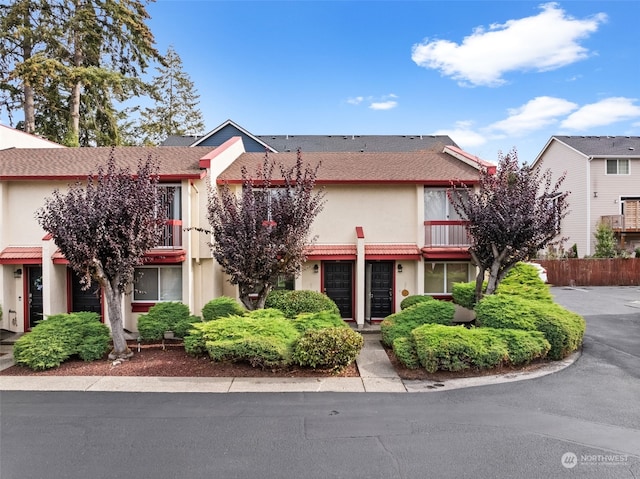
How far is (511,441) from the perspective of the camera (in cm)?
559

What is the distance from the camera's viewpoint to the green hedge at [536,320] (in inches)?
361

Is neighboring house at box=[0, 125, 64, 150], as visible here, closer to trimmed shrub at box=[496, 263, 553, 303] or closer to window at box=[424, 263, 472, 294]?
window at box=[424, 263, 472, 294]

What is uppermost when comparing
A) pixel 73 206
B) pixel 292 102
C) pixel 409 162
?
pixel 292 102

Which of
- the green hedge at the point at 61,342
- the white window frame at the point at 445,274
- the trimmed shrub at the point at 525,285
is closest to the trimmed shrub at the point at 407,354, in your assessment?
the trimmed shrub at the point at 525,285

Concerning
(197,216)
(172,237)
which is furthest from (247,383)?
(197,216)

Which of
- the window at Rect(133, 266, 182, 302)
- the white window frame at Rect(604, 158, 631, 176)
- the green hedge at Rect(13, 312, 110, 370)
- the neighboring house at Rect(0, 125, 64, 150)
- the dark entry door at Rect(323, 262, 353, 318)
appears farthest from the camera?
the white window frame at Rect(604, 158, 631, 176)

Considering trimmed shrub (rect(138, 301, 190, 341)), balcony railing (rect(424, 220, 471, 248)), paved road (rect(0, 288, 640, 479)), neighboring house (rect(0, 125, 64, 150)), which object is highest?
neighboring house (rect(0, 125, 64, 150))

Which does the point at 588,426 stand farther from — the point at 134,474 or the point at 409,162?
the point at 409,162

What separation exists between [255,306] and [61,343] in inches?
187

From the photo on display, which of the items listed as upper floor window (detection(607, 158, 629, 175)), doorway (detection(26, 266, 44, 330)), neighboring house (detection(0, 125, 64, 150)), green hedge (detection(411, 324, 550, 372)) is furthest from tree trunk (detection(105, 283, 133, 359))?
A: upper floor window (detection(607, 158, 629, 175))

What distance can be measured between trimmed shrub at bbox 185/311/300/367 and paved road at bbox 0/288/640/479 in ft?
4.03

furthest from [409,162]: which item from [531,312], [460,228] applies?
[531,312]

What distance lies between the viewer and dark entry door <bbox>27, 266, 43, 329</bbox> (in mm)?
12977

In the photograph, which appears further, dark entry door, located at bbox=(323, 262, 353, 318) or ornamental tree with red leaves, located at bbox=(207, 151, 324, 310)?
dark entry door, located at bbox=(323, 262, 353, 318)
